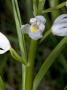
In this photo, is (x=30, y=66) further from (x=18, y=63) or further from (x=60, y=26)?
(x=18, y=63)

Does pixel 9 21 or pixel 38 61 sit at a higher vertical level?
pixel 9 21

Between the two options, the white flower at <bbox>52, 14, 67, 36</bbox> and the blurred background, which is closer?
the white flower at <bbox>52, 14, 67, 36</bbox>

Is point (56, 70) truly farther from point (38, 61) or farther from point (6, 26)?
point (6, 26)

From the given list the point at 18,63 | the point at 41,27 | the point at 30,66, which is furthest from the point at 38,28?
the point at 18,63

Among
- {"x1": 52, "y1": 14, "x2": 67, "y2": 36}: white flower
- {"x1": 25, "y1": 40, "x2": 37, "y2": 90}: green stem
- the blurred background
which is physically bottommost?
the blurred background

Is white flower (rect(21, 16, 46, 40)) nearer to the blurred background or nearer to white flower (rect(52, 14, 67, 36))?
white flower (rect(52, 14, 67, 36))

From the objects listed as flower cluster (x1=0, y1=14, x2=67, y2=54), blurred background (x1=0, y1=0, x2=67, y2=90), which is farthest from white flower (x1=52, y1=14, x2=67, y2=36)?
blurred background (x1=0, y1=0, x2=67, y2=90)

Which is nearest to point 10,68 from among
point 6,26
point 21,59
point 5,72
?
point 5,72
